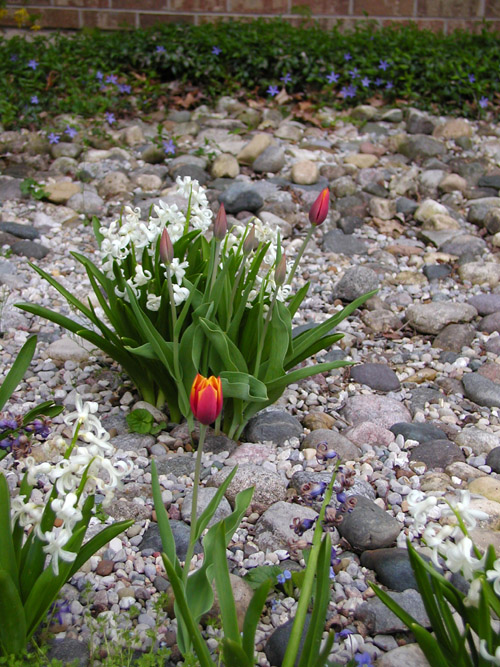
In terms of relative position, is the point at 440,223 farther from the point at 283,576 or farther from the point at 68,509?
the point at 68,509

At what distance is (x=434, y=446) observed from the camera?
242 centimetres

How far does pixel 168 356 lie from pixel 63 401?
0.61 m

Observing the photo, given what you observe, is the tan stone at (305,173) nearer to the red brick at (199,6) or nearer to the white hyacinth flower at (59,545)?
the red brick at (199,6)

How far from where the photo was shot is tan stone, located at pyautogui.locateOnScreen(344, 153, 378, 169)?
4773 mm

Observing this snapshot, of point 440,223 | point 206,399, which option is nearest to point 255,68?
point 440,223

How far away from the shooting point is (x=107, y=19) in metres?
6.40

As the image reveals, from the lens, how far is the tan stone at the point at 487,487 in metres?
2.16

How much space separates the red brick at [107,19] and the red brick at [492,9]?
311 cm

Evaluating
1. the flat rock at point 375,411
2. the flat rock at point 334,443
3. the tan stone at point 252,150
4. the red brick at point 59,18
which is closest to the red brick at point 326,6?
the red brick at point 59,18

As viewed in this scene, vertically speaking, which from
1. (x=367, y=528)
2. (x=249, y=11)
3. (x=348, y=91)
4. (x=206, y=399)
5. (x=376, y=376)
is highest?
(x=249, y=11)

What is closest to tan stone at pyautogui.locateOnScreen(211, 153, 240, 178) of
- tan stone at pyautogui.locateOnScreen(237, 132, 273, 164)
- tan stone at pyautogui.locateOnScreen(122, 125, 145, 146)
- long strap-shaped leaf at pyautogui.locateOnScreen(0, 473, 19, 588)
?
tan stone at pyautogui.locateOnScreen(237, 132, 273, 164)

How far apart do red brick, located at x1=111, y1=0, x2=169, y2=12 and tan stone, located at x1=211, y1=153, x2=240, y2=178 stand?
256 cm

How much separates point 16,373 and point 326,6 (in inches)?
217

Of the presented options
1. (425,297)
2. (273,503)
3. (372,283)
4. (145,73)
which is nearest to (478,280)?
(425,297)
